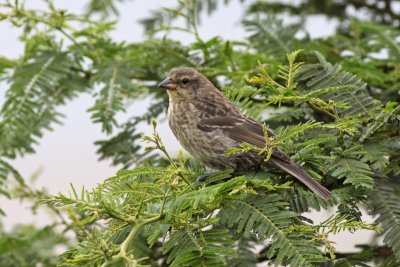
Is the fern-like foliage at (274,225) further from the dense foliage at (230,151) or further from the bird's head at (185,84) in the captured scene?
the bird's head at (185,84)

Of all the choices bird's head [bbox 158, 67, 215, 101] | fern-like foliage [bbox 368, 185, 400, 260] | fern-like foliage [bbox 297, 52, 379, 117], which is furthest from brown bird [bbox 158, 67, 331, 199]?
fern-like foliage [bbox 368, 185, 400, 260]

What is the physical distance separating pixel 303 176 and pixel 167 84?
5.41 ft

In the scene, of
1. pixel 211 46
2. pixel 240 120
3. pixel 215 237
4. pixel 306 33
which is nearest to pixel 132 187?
pixel 215 237

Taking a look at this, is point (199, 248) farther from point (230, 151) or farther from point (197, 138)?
point (197, 138)

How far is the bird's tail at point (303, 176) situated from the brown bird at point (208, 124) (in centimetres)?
2

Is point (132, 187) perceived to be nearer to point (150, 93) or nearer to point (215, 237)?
point (215, 237)

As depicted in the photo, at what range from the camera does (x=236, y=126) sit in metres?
3.93

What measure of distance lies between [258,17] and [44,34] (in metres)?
1.43

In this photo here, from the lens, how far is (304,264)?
2381 millimetres

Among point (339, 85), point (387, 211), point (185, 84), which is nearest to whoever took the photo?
point (387, 211)

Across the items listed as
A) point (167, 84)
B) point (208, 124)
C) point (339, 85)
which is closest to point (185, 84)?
point (167, 84)

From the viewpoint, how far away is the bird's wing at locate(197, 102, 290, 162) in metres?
3.75

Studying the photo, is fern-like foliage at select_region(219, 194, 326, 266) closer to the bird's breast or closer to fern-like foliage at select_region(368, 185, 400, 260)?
fern-like foliage at select_region(368, 185, 400, 260)

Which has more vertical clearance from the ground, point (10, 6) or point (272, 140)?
point (10, 6)
